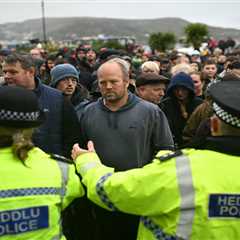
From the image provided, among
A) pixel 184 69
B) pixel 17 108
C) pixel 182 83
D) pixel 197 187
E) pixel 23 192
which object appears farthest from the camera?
pixel 184 69

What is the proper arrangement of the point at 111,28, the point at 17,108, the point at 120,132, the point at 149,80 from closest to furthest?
the point at 17,108, the point at 120,132, the point at 149,80, the point at 111,28

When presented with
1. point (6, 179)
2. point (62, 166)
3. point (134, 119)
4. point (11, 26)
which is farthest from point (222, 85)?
point (11, 26)

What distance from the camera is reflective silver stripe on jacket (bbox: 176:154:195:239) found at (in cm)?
210

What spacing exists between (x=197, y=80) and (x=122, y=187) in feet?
→ 13.8

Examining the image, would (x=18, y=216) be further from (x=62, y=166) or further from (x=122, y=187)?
(x=122, y=187)

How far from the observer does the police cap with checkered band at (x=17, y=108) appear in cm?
227

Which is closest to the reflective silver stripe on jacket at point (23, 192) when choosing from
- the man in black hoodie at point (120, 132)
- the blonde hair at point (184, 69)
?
the man in black hoodie at point (120, 132)

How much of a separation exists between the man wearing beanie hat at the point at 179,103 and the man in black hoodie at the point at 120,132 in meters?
1.43

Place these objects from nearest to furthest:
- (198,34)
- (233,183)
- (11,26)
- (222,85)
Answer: (233,183) < (222,85) < (198,34) < (11,26)

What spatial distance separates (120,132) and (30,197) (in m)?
1.60

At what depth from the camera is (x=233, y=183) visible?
2127 millimetres

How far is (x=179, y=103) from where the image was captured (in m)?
5.39

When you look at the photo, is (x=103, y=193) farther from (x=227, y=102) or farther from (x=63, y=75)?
(x=63, y=75)

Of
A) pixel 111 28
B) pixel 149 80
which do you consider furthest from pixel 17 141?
pixel 111 28
